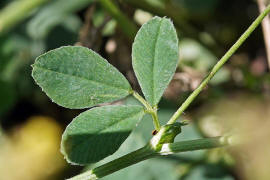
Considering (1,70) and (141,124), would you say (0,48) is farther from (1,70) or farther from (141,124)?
(141,124)

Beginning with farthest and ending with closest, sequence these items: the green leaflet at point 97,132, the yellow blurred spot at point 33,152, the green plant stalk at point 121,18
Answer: the yellow blurred spot at point 33,152, the green plant stalk at point 121,18, the green leaflet at point 97,132

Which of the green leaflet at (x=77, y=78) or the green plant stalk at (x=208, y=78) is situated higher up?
the green leaflet at (x=77, y=78)

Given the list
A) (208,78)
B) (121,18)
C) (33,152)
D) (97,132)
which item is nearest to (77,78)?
(97,132)

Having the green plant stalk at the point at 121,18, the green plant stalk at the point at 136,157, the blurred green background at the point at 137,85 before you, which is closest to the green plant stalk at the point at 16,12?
the blurred green background at the point at 137,85

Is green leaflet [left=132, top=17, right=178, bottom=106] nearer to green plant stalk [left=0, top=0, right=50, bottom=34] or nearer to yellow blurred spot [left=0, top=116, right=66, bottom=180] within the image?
green plant stalk [left=0, top=0, right=50, bottom=34]

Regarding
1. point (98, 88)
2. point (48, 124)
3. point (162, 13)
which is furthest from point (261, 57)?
point (98, 88)

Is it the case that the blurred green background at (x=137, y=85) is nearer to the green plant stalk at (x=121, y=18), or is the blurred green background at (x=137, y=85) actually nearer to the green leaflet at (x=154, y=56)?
the green plant stalk at (x=121, y=18)

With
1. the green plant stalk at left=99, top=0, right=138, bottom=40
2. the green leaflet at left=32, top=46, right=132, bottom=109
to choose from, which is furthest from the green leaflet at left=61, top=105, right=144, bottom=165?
the green plant stalk at left=99, top=0, right=138, bottom=40
